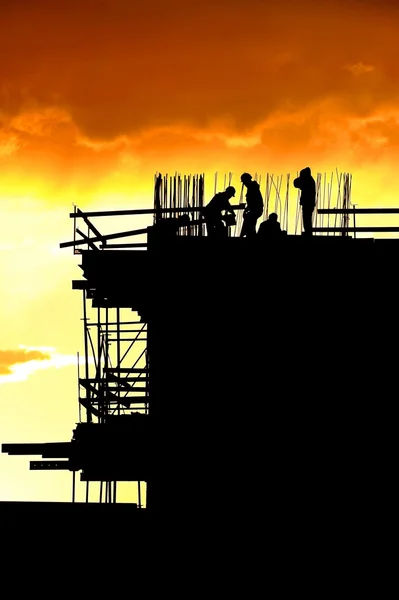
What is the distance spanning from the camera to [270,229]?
1086 inches

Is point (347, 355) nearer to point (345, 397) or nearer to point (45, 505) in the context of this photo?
point (345, 397)

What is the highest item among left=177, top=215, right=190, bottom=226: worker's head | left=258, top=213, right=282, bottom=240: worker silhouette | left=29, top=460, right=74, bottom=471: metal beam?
left=177, top=215, right=190, bottom=226: worker's head

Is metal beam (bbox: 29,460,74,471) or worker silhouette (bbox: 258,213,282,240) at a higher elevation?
worker silhouette (bbox: 258,213,282,240)

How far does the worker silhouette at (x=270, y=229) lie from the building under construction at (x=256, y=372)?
0.50ft

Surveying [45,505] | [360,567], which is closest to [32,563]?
[45,505]

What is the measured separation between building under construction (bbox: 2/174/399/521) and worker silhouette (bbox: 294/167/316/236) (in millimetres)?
588

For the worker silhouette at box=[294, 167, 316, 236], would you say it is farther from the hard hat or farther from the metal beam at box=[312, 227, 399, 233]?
the hard hat

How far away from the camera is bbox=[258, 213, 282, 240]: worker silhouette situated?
27406 mm

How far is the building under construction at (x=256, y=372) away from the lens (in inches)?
1065

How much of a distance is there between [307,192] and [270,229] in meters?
1.65

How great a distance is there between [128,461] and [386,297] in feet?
19.3

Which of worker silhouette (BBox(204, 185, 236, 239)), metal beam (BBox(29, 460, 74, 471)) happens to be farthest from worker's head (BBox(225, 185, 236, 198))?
metal beam (BBox(29, 460, 74, 471))

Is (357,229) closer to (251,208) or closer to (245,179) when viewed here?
(251,208)

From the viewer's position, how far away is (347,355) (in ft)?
90.7
